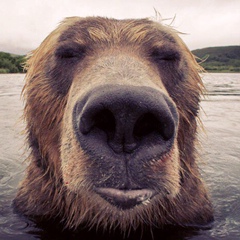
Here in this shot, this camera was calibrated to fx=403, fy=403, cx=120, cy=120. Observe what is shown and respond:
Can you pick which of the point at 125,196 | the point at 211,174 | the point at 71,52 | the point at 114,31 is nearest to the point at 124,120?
the point at 125,196

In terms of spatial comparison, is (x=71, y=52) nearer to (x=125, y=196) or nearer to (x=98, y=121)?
(x=98, y=121)

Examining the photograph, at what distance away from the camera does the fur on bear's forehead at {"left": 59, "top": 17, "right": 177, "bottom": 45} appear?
4.38 m

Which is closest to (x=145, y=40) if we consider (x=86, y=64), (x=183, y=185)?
(x=86, y=64)

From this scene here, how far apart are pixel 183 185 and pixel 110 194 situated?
1662 mm

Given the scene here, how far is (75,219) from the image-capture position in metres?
4.42

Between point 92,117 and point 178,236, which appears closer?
point 92,117

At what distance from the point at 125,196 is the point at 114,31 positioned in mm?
2114

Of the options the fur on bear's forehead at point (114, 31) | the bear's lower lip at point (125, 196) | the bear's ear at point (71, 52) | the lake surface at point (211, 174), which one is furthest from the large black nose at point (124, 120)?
the lake surface at point (211, 174)

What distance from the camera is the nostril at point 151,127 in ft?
9.67

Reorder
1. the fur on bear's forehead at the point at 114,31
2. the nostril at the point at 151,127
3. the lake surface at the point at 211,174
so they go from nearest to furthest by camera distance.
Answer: the nostril at the point at 151,127 → the fur on bear's forehead at the point at 114,31 → the lake surface at the point at 211,174

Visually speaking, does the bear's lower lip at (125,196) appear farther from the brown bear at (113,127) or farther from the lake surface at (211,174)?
the lake surface at (211,174)

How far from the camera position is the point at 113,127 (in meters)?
2.97

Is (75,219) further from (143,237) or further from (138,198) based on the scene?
(138,198)

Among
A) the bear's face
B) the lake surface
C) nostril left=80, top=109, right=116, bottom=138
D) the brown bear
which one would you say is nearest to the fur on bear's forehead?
the brown bear
